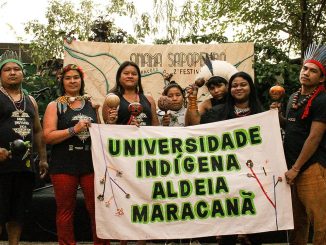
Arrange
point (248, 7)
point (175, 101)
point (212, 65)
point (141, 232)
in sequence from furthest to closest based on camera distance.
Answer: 1. point (248, 7)
2. point (212, 65)
3. point (175, 101)
4. point (141, 232)

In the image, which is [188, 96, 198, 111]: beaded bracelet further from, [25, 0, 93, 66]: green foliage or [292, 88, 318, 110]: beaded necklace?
[25, 0, 93, 66]: green foliage

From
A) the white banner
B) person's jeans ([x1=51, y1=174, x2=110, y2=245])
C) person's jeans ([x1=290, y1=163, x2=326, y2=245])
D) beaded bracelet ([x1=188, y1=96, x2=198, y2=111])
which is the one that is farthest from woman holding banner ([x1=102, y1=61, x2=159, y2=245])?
person's jeans ([x1=290, y1=163, x2=326, y2=245])

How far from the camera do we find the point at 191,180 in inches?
205

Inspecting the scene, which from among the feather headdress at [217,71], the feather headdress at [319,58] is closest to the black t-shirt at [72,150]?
the feather headdress at [217,71]

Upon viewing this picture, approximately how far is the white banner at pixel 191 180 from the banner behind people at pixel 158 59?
12.3 ft

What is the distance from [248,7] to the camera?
16469 millimetres

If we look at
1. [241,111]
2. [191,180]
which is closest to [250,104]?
[241,111]

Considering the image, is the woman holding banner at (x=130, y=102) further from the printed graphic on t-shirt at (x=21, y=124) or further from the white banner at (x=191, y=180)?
the printed graphic on t-shirt at (x=21, y=124)

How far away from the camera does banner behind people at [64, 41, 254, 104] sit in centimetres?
895

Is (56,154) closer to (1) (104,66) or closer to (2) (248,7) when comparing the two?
(1) (104,66)

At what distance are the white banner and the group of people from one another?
13 centimetres

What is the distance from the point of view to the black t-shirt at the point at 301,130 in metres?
4.81

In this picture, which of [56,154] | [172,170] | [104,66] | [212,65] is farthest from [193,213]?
[104,66]

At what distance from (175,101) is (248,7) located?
1107cm
